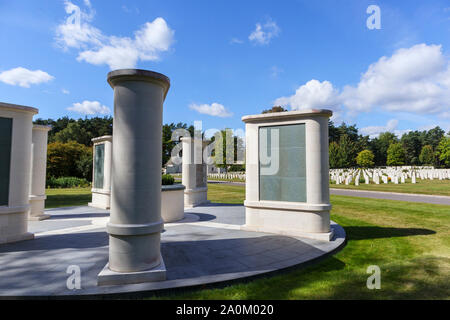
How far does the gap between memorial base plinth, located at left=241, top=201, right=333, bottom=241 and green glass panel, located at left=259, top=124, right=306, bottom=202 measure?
259 mm

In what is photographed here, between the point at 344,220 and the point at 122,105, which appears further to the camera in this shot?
the point at 344,220

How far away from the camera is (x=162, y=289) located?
3914mm

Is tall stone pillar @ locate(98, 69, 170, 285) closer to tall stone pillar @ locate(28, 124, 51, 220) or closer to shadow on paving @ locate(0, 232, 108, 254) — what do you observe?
shadow on paving @ locate(0, 232, 108, 254)

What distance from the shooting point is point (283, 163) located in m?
7.56

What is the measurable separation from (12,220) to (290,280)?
285 inches

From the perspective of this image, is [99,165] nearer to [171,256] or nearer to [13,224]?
[13,224]

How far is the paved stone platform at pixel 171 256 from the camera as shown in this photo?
4.05 metres

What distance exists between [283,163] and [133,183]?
479 cm

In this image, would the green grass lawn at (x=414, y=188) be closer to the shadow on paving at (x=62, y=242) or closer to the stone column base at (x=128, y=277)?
the stone column base at (x=128, y=277)

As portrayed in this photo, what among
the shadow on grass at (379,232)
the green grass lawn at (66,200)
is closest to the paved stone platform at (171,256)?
the shadow on grass at (379,232)

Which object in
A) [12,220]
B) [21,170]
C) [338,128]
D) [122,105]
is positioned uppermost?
[338,128]

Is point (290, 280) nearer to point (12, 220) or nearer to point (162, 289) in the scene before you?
point (162, 289)

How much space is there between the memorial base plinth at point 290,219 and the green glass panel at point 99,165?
8495mm
